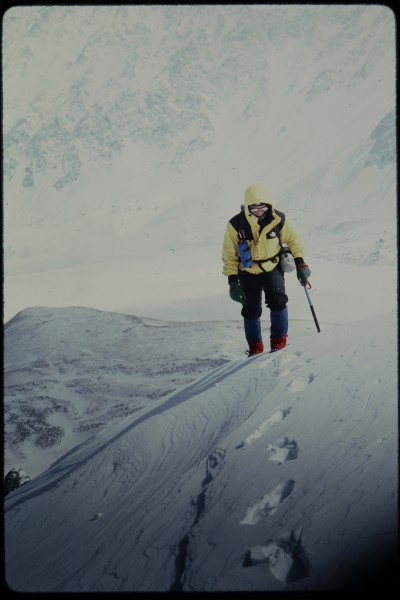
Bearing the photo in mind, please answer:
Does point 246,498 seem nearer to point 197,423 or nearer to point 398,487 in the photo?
point 398,487

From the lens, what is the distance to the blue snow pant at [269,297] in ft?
13.5

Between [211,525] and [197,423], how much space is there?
103cm

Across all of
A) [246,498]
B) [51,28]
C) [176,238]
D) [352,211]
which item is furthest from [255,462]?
[51,28]

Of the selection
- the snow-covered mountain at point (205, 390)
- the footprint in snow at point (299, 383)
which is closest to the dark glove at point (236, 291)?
the snow-covered mountain at point (205, 390)

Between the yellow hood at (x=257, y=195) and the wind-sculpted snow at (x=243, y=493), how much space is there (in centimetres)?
118

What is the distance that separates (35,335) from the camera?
30.6ft

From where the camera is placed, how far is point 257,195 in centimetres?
387

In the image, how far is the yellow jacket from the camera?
3900mm

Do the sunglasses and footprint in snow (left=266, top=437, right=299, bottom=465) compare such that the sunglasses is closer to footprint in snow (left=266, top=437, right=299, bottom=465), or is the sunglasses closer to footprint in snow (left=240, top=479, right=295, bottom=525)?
footprint in snow (left=266, top=437, right=299, bottom=465)

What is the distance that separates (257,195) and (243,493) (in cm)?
241

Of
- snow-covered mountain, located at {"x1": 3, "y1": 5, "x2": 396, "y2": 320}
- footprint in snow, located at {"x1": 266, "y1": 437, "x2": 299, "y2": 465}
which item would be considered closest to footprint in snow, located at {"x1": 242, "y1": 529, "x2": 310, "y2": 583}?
footprint in snow, located at {"x1": 266, "y1": 437, "x2": 299, "y2": 465}

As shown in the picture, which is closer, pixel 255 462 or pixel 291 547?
pixel 291 547

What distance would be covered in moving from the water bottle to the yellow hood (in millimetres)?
277

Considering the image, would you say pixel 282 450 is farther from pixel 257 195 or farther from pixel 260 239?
pixel 257 195
